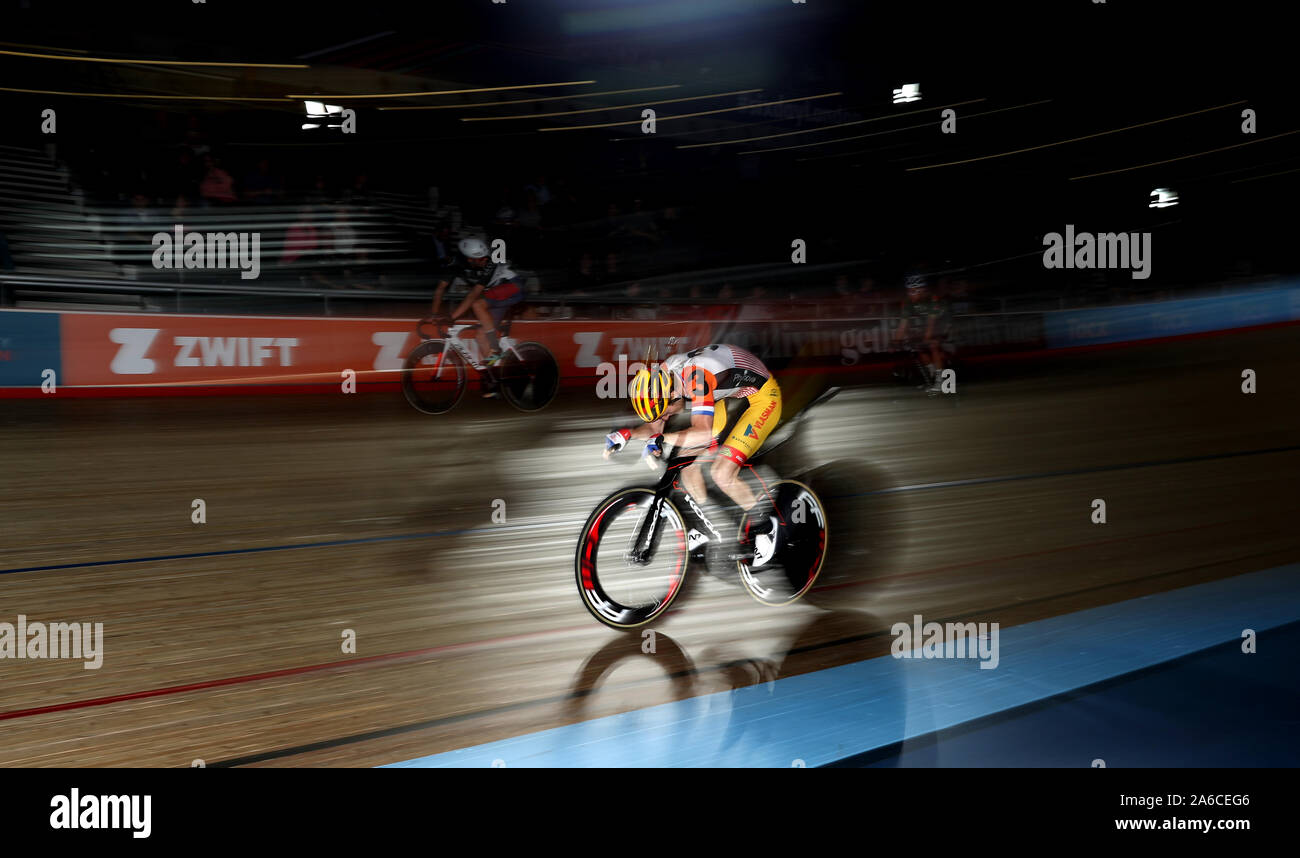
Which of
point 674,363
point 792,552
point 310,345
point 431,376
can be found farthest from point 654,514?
point 310,345

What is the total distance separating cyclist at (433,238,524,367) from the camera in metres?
7.81

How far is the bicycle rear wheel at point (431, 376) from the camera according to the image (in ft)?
25.6

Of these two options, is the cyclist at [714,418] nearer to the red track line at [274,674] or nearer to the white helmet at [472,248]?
the red track line at [274,674]

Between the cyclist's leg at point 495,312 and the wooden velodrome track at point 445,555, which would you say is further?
the cyclist's leg at point 495,312

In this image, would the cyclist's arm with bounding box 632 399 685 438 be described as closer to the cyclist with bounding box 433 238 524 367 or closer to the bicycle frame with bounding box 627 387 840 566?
the bicycle frame with bounding box 627 387 840 566

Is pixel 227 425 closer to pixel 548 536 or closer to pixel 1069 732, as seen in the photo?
pixel 548 536

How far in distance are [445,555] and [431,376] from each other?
346 centimetres

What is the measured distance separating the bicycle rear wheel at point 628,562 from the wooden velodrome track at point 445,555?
120 millimetres

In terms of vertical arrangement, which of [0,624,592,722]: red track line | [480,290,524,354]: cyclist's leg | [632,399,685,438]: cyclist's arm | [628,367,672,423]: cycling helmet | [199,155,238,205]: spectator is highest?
[199,155,238,205]: spectator

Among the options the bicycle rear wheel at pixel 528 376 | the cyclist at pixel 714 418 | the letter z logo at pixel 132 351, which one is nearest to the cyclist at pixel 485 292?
the bicycle rear wheel at pixel 528 376

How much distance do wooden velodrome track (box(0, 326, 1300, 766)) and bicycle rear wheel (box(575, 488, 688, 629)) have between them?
0.12 meters

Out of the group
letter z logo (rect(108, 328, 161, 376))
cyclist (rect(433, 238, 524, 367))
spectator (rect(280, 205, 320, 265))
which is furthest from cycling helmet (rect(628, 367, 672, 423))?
spectator (rect(280, 205, 320, 265))
